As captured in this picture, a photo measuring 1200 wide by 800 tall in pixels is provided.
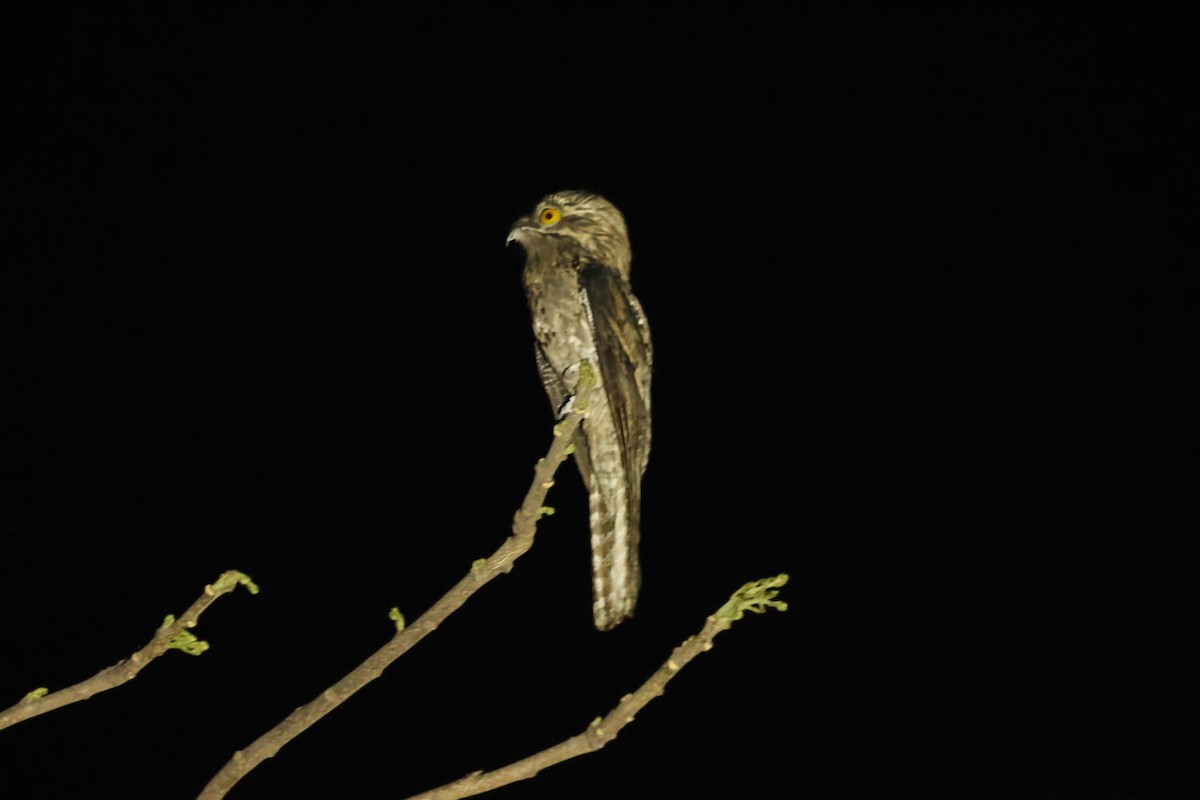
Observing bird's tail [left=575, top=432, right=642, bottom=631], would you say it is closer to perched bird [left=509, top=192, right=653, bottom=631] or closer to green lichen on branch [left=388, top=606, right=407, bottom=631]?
perched bird [left=509, top=192, right=653, bottom=631]

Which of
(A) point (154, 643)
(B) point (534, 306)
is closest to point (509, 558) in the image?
(A) point (154, 643)

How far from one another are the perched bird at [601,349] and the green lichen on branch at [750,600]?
2.45 ft

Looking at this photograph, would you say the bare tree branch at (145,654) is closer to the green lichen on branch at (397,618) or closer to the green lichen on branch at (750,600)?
the green lichen on branch at (397,618)

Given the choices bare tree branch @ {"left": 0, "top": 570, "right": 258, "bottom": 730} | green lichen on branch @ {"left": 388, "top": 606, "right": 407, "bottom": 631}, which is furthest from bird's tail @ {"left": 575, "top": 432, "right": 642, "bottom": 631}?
bare tree branch @ {"left": 0, "top": 570, "right": 258, "bottom": 730}

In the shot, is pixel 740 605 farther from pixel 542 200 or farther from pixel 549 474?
pixel 542 200

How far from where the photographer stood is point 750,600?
3.71ft

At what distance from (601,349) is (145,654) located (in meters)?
1.12

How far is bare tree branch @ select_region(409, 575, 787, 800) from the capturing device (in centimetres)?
110

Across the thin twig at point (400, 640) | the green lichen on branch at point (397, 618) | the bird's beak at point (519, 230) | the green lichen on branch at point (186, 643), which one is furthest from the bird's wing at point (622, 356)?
the green lichen on branch at point (186, 643)

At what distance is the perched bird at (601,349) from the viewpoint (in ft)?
6.21

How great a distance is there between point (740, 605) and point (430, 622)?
399 mm

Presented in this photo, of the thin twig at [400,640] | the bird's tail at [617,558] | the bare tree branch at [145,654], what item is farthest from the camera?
the bird's tail at [617,558]

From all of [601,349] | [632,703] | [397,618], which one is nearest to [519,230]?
[601,349]

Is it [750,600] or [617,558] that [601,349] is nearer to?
[617,558]
